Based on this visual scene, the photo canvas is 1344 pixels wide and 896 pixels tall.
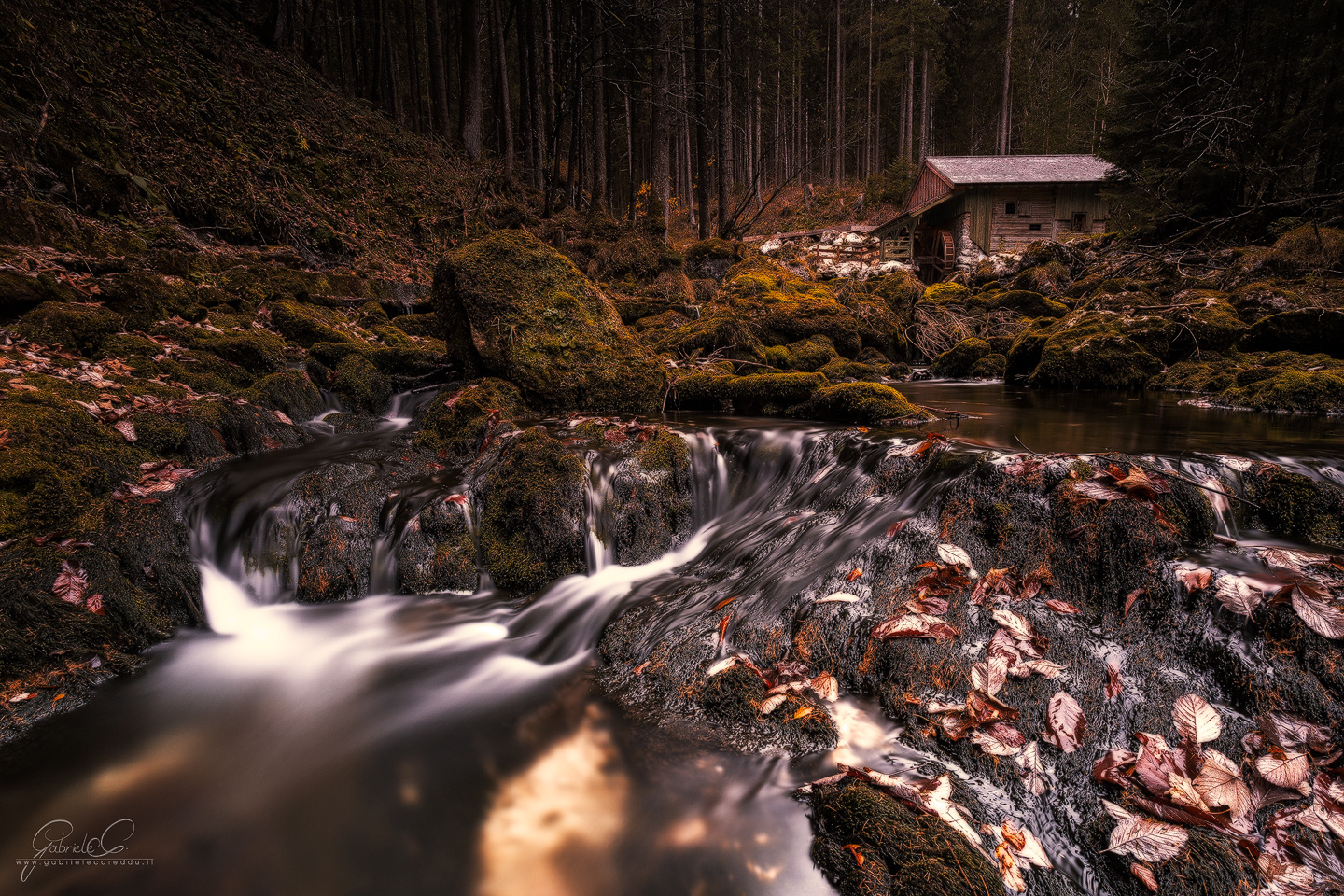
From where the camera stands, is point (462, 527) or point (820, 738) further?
point (462, 527)

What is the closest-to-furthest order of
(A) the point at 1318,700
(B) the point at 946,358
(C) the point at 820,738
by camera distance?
(A) the point at 1318,700
(C) the point at 820,738
(B) the point at 946,358

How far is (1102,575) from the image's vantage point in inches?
107

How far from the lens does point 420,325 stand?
10094 mm

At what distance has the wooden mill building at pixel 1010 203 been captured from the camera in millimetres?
26109

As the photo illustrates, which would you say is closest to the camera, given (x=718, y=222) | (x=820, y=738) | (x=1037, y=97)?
(x=820, y=738)

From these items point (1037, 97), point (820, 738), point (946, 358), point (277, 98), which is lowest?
point (820, 738)

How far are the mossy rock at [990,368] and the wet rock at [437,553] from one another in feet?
36.1

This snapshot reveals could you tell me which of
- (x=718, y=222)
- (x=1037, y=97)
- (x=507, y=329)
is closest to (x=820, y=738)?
(x=507, y=329)

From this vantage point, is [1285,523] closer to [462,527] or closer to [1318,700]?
[1318,700]

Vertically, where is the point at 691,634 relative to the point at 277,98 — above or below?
below

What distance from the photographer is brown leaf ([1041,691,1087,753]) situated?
2.17 metres

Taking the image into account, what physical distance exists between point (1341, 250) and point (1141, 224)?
5.41m

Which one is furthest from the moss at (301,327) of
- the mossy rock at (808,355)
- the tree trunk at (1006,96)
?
the tree trunk at (1006,96)
